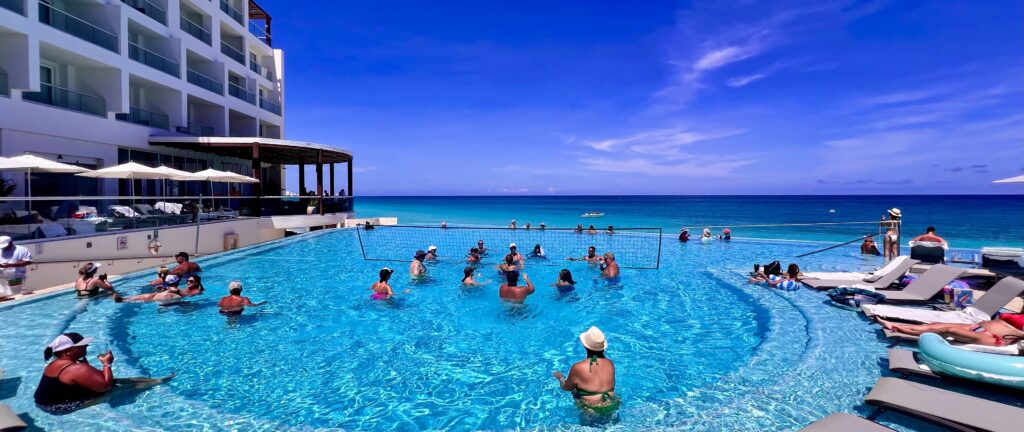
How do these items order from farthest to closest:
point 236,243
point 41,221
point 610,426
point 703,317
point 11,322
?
point 236,243 < point 41,221 < point 703,317 < point 11,322 < point 610,426

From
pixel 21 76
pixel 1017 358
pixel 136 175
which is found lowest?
pixel 1017 358

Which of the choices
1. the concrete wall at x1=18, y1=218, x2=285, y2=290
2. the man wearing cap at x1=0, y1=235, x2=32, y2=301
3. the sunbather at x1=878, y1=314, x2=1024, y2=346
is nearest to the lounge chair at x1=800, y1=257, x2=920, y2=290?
the sunbather at x1=878, y1=314, x2=1024, y2=346

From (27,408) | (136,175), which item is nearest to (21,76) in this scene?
(136,175)

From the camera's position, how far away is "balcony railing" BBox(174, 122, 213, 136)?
22.2 m

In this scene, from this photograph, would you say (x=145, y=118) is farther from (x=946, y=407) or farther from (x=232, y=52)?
(x=946, y=407)

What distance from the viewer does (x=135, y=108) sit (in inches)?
780

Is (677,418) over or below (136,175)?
below

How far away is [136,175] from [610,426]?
15.9 m

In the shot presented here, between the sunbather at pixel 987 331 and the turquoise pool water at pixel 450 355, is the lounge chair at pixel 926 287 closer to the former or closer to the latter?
the turquoise pool water at pixel 450 355

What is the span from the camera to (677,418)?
5285 millimetres

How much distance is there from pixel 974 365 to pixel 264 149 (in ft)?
79.6

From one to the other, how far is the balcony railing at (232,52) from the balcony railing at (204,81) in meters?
2.48

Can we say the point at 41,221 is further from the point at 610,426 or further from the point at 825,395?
the point at 825,395

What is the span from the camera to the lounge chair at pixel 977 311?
7.55 meters
